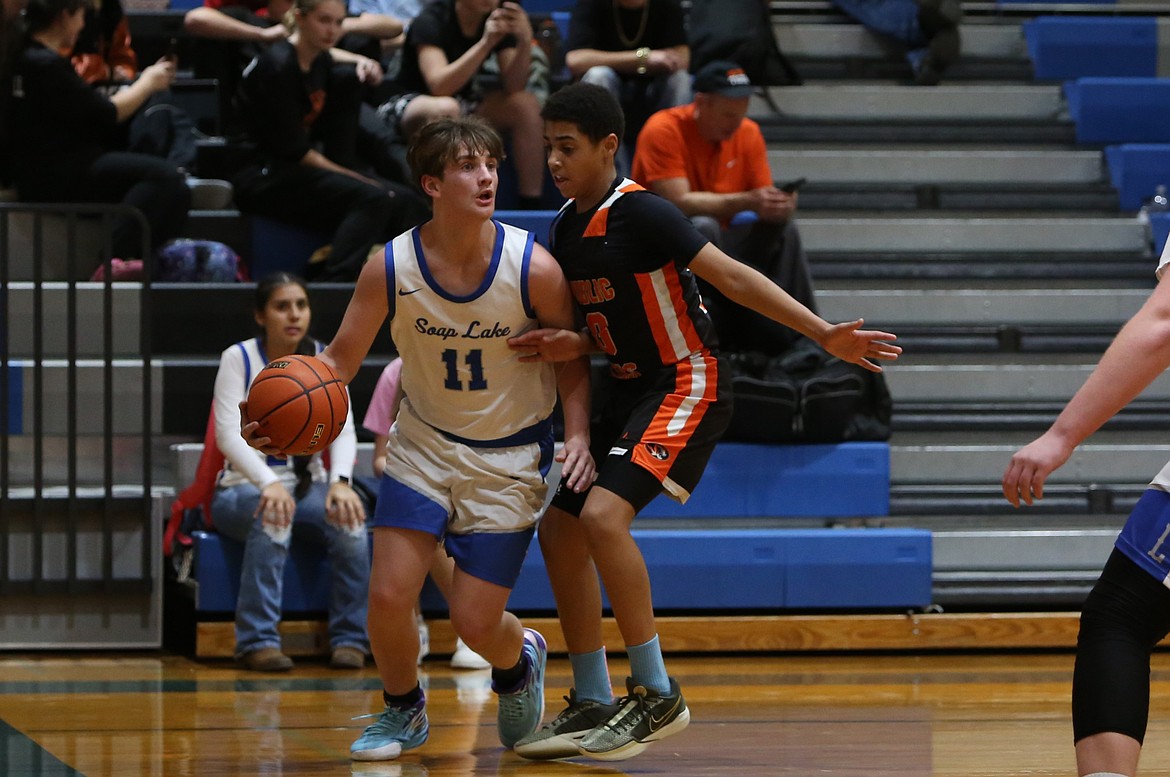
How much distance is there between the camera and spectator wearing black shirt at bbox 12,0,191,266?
6039mm

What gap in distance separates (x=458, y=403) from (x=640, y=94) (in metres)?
3.55

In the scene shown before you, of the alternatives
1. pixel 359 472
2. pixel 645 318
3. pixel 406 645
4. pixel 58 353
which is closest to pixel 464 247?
pixel 645 318

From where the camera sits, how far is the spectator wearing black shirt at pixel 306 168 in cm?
614

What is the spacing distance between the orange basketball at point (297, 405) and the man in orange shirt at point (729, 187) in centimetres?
252

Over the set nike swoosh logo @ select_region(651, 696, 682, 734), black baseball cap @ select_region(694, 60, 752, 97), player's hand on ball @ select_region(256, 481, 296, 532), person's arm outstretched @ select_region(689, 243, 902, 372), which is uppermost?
black baseball cap @ select_region(694, 60, 752, 97)

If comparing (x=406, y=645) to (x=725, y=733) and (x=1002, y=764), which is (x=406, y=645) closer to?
(x=725, y=733)

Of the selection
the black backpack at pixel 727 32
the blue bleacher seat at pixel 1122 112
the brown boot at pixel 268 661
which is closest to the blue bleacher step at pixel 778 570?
the brown boot at pixel 268 661

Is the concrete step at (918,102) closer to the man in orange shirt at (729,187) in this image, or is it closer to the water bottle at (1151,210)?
the water bottle at (1151,210)

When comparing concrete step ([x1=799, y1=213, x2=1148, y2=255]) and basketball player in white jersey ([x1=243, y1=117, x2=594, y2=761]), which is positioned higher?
concrete step ([x1=799, y1=213, x2=1148, y2=255])

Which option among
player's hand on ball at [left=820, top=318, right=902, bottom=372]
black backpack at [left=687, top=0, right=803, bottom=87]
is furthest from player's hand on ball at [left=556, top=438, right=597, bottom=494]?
black backpack at [left=687, top=0, right=803, bottom=87]

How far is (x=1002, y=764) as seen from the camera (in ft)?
12.1

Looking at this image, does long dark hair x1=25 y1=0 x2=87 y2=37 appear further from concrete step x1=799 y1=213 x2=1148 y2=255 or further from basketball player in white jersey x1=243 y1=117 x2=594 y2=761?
concrete step x1=799 y1=213 x2=1148 y2=255

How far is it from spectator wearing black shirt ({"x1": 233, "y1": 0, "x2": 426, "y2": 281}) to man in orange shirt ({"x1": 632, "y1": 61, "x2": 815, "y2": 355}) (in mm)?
979

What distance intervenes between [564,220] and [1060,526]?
2.99 meters
